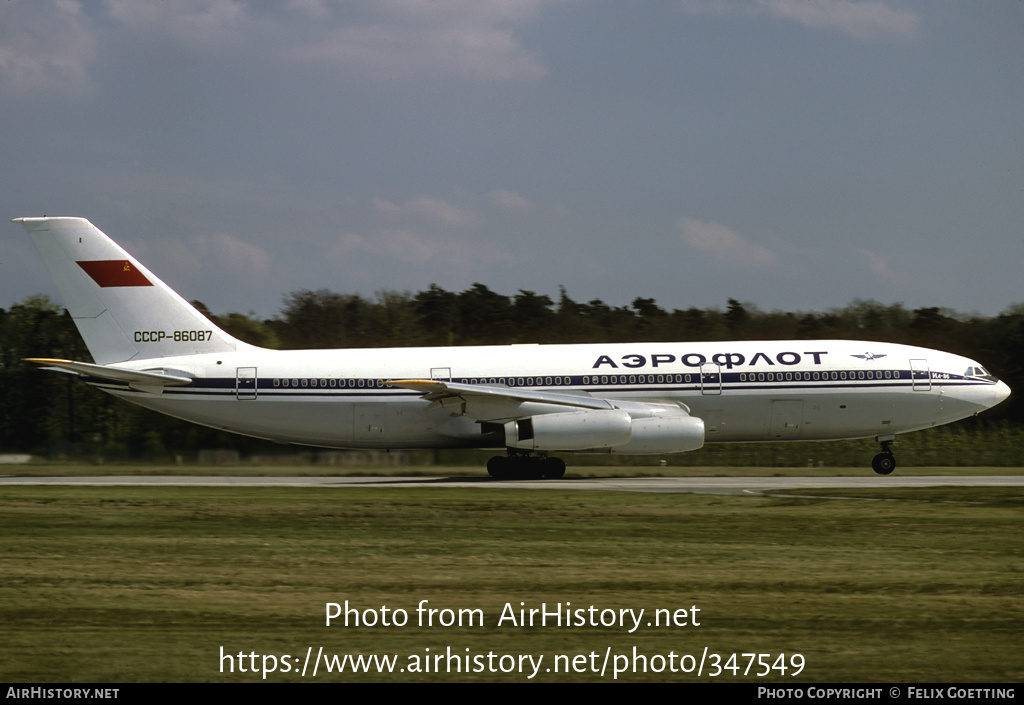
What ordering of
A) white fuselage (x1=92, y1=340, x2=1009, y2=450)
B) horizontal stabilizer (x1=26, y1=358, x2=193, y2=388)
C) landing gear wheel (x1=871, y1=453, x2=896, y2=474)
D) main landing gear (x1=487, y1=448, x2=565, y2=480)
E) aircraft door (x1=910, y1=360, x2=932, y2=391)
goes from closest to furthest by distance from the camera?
horizontal stabilizer (x1=26, y1=358, x2=193, y2=388)
main landing gear (x1=487, y1=448, x2=565, y2=480)
white fuselage (x1=92, y1=340, x2=1009, y2=450)
aircraft door (x1=910, y1=360, x2=932, y2=391)
landing gear wheel (x1=871, y1=453, x2=896, y2=474)

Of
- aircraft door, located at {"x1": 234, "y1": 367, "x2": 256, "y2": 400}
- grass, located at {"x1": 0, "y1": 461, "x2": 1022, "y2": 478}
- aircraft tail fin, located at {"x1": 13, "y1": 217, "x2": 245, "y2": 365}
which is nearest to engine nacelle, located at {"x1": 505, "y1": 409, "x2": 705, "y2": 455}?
grass, located at {"x1": 0, "y1": 461, "x2": 1022, "y2": 478}

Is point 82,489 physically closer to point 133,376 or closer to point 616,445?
point 133,376

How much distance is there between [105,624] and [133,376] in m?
21.5

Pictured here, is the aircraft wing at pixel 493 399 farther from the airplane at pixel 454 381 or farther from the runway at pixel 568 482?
the runway at pixel 568 482

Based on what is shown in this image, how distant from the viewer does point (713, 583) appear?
13039 mm

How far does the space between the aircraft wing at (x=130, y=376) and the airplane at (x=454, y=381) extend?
56mm

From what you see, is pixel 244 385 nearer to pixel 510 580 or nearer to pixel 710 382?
pixel 710 382

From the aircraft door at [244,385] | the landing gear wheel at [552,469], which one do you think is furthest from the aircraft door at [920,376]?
the aircraft door at [244,385]

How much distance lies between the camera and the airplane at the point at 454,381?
103ft

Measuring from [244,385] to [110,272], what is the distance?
546 cm

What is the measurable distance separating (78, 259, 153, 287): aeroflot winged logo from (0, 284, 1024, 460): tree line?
6.84 m

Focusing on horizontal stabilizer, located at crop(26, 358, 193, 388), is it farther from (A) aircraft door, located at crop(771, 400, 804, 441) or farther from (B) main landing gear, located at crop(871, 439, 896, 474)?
(B) main landing gear, located at crop(871, 439, 896, 474)

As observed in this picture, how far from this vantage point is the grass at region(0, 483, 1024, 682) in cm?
954

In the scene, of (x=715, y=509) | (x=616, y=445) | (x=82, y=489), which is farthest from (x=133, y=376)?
(x=715, y=509)
